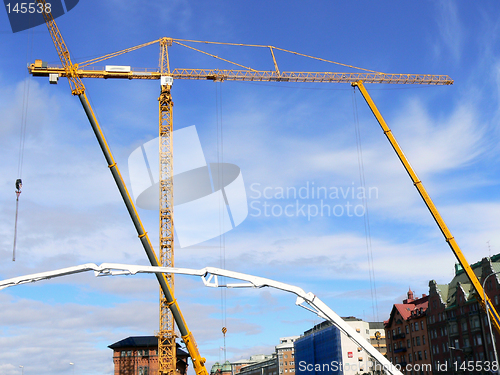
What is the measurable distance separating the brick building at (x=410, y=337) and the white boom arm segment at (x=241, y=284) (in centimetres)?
10104

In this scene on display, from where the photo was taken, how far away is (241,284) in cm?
2312

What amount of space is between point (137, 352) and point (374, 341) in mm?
83583

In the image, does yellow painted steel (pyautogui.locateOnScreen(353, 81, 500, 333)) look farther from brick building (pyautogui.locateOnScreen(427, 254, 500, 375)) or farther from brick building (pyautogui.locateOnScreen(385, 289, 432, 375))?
brick building (pyautogui.locateOnScreen(385, 289, 432, 375))

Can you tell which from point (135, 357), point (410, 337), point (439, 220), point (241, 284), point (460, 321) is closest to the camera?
point (241, 284)

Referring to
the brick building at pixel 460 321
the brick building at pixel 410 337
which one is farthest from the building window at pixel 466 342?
the brick building at pixel 410 337

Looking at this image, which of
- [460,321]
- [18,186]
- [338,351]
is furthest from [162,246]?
[338,351]

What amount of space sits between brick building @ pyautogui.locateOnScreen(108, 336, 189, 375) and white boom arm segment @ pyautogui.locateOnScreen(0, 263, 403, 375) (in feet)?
380

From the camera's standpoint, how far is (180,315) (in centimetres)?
5550

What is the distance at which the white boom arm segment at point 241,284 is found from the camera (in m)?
22.0

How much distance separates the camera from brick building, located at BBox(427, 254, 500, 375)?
90.4 m

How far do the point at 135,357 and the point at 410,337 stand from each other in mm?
68608

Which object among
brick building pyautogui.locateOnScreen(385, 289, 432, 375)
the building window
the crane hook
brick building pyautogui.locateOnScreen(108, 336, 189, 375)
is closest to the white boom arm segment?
the crane hook

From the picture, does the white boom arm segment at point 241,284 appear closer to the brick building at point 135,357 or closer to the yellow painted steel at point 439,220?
the yellow painted steel at point 439,220

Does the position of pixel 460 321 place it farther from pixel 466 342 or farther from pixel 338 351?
pixel 338 351
